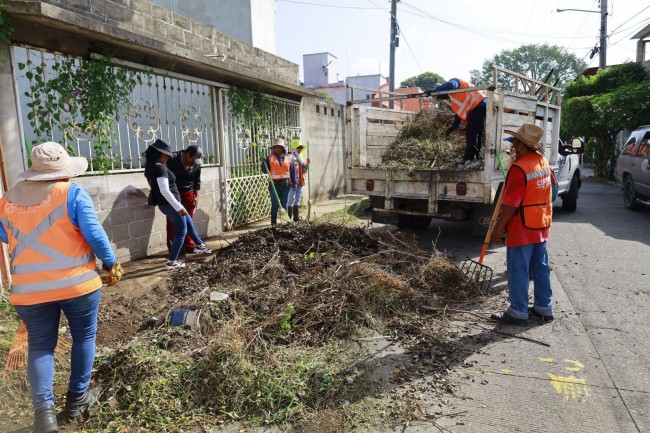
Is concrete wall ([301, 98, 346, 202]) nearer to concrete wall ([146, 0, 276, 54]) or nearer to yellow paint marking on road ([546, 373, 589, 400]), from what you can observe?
concrete wall ([146, 0, 276, 54])

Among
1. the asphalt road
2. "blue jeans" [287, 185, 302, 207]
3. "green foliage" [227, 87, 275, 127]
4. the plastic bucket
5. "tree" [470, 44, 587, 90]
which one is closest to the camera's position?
the asphalt road

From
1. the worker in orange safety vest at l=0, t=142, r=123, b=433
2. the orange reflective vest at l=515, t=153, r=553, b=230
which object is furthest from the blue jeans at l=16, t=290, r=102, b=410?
the orange reflective vest at l=515, t=153, r=553, b=230

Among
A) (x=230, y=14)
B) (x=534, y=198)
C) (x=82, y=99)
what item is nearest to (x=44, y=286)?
(x=82, y=99)

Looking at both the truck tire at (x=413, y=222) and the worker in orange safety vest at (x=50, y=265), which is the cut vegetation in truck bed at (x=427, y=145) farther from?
the worker in orange safety vest at (x=50, y=265)

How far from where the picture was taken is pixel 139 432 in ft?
8.77

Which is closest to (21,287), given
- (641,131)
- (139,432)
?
(139,432)

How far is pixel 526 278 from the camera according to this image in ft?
13.3

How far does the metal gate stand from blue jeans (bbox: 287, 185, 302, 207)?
0.89 metres

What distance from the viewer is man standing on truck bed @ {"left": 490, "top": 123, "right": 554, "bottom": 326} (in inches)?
159

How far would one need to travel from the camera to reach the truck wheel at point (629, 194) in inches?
396

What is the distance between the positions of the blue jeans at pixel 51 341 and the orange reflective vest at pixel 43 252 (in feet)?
0.27

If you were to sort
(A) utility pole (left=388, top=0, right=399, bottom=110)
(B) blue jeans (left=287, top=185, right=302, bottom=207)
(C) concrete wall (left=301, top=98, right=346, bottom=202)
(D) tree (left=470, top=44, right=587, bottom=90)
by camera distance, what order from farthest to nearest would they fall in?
(D) tree (left=470, top=44, right=587, bottom=90) < (A) utility pole (left=388, top=0, right=399, bottom=110) < (C) concrete wall (left=301, top=98, right=346, bottom=202) < (B) blue jeans (left=287, top=185, right=302, bottom=207)

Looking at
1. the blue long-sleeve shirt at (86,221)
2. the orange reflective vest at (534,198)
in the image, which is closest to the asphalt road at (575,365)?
the orange reflective vest at (534,198)

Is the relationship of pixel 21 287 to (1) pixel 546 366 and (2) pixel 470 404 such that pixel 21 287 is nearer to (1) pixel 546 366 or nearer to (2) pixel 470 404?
(2) pixel 470 404
